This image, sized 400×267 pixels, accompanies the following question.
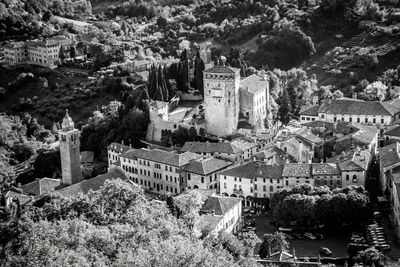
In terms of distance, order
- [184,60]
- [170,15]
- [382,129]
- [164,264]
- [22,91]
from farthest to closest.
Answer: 1. [170,15]
2. [22,91]
3. [184,60]
4. [382,129]
5. [164,264]

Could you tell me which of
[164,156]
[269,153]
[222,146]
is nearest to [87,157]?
[164,156]

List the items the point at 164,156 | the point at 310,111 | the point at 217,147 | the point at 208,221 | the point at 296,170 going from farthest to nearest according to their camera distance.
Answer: the point at 310,111 → the point at 217,147 → the point at 164,156 → the point at 296,170 → the point at 208,221

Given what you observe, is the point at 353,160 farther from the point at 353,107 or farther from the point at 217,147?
the point at 353,107

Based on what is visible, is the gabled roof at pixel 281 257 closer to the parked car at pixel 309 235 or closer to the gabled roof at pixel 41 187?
the parked car at pixel 309 235

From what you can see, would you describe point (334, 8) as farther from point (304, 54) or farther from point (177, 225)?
point (177, 225)

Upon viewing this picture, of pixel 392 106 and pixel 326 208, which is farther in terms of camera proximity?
pixel 392 106

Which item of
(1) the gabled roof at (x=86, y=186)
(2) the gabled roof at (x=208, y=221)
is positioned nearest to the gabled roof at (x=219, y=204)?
(2) the gabled roof at (x=208, y=221)

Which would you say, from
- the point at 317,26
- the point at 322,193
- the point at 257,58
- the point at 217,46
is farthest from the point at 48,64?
the point at 322,193
